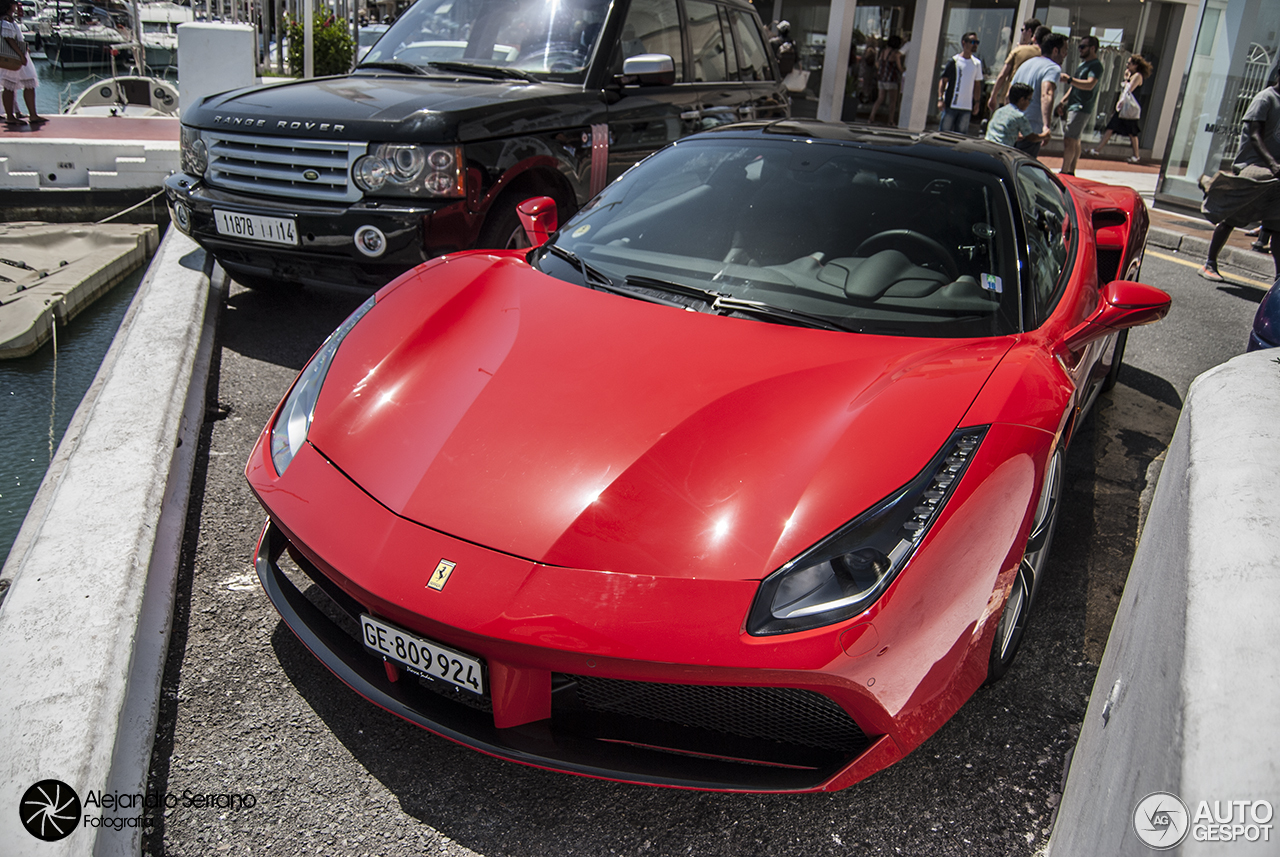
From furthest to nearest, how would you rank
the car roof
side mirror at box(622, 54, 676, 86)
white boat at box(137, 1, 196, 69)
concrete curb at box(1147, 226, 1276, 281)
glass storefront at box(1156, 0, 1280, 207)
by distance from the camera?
1. white boat at box(137, 1, 196, 69)
2. glass storefront at box(1156, 0, 1280, 207)
3. concrete curb at box(1147, 226, 1276, 281)
4. side mirror at box(622, 54, 676, 86)
5. the car roof

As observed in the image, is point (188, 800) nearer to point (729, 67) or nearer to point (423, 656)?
point (423, 656)

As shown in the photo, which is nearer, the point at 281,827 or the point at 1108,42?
the point at 281,827

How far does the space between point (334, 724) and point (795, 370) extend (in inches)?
53.3

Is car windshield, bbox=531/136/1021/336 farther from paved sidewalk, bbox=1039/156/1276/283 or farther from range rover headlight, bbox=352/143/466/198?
paved sidewalk, bbox=1039/156/1276/283

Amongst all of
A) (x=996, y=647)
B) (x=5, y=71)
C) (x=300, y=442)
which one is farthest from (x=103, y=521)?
(x=5, y=71)

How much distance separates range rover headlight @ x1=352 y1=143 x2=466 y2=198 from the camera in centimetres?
393

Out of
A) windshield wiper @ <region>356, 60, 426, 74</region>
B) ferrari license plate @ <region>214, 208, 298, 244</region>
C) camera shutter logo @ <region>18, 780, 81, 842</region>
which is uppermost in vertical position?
windshield wiper @ <region>356, 60, 426, 74</region>

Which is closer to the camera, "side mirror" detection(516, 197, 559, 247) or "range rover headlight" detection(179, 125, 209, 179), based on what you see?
"side mirror" detection(516, 197, 559, 247)

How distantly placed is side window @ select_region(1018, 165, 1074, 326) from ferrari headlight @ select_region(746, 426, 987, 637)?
963 millimetres

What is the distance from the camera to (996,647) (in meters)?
2.11

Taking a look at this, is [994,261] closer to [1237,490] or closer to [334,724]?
[1237,490]

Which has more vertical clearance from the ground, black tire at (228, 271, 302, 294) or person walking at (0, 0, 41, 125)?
person walking at (0, 0, 41, 125)

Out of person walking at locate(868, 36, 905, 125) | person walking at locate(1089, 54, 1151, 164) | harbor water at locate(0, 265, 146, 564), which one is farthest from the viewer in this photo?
person walking at locate(868, 36, 905, 125)

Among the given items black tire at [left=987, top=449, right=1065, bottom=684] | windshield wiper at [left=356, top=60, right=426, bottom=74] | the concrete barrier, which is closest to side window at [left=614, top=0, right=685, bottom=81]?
windshield wiper at [left=356, top=60, right=426, bottom=74]
